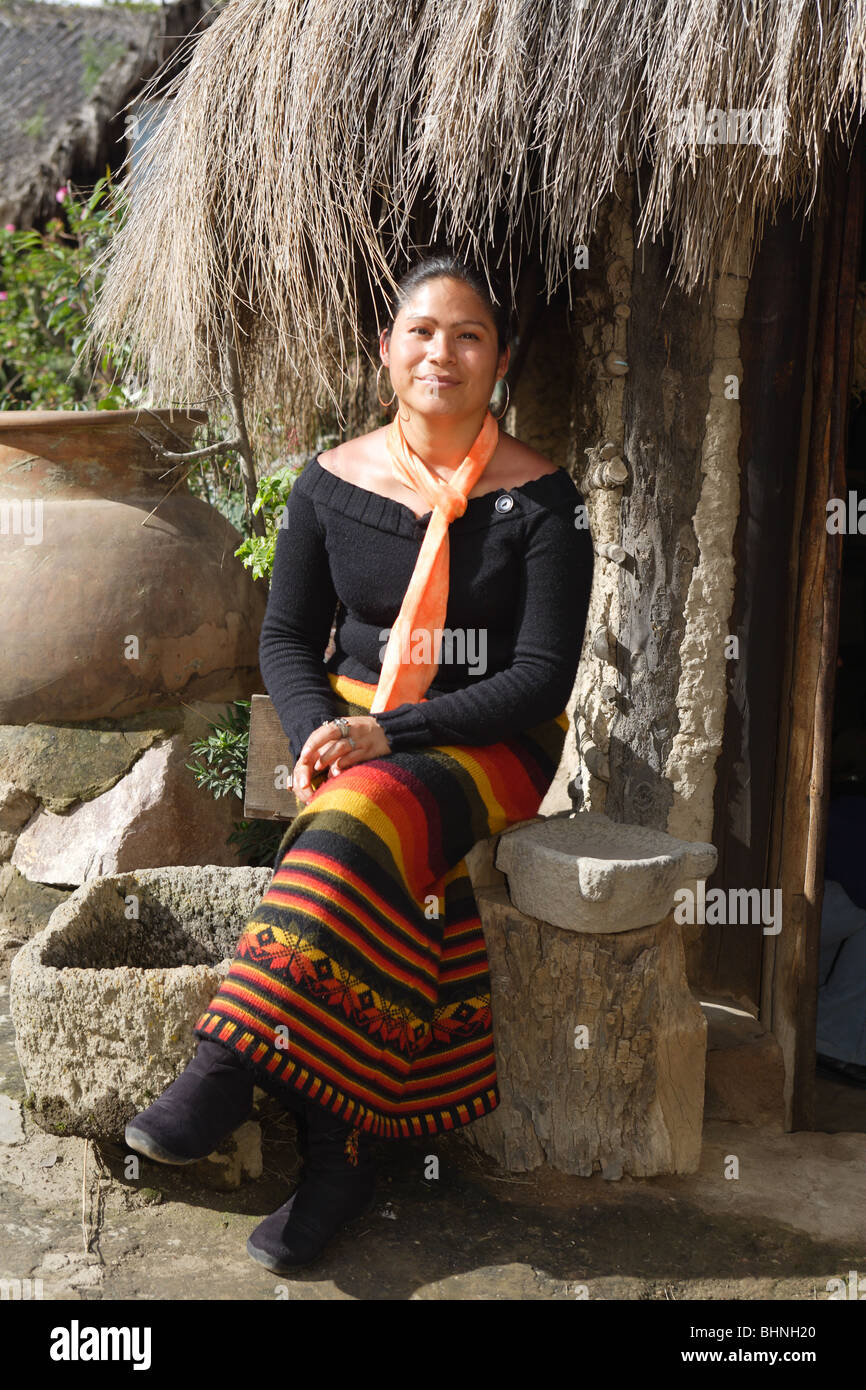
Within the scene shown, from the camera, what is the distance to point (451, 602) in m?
2.68

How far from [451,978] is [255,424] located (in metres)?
1.97

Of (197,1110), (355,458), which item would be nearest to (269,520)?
(355,458)

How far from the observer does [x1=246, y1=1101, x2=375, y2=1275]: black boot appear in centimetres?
221

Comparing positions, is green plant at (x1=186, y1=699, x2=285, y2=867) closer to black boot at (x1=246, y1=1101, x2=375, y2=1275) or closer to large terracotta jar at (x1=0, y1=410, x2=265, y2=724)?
large terracotta jar at (x1=0, y1=410, x2=265, y2=724)

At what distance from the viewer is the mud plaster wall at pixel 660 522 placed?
2.92 m

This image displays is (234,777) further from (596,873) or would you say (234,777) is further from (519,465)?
(596,873)

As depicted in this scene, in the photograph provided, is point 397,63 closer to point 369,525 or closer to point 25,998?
point 369,525

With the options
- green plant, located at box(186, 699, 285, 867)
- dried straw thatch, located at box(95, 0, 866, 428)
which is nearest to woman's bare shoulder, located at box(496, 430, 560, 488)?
dried straw thatch, located at box(95, 0, 866, 428)

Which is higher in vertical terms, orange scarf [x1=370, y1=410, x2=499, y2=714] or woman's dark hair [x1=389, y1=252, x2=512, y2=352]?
woman's dark hair [x1=389, y1=252, x2=512, y2=352]

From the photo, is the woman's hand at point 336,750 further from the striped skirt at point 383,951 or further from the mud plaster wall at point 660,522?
the mud plaster wall at point 660,522

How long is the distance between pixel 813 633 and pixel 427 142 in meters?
1.40

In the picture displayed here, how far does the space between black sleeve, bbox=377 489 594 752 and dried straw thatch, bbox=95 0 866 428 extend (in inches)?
25.4

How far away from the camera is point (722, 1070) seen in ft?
9.55

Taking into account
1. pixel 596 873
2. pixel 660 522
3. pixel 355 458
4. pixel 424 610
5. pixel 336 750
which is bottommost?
pixel 596 873
